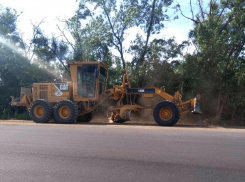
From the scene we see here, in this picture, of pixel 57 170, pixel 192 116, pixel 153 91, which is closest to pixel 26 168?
pixel 57 170

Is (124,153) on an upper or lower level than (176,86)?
lower

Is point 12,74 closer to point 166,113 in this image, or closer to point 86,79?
point 86,79

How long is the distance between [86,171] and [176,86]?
17.6 meters

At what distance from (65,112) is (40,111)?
5.65ft

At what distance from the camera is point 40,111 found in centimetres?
2069

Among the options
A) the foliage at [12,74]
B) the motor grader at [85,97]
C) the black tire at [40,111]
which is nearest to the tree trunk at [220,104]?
the motor grader at [85,97]

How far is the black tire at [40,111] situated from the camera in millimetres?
20156

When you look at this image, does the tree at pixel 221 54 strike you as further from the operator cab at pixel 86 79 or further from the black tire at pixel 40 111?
the black tire at pixel 40 111

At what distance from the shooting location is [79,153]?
941cm

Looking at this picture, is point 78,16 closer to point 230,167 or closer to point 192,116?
point 192,116

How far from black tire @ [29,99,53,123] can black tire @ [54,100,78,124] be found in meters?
0.50

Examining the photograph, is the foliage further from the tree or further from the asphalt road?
the asphalt road

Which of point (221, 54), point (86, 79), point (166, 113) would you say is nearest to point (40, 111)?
point (86, 79)

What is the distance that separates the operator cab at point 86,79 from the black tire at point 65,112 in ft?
2.74
